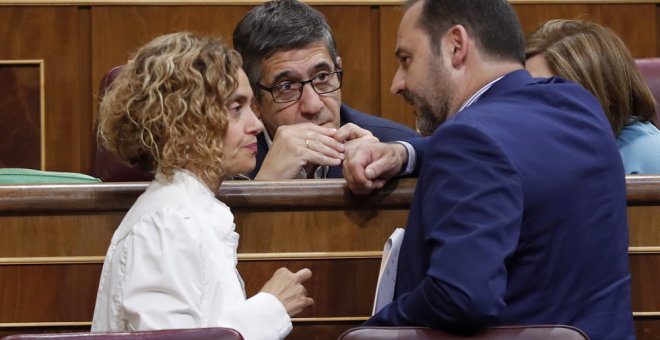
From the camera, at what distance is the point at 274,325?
1.39 m

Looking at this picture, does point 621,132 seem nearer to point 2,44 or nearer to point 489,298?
point 489,298

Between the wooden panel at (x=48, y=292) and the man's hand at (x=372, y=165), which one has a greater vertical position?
the man's hand at (x=372, y=165)

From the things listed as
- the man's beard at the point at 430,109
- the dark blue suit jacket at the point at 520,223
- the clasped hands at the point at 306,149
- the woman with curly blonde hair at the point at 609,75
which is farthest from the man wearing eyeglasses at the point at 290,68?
the dark blue suit jacket at the point at 520,223

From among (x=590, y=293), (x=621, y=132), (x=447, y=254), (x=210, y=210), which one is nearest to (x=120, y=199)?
(x=210, y=210)

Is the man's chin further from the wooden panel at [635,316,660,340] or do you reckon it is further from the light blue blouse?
the wooden panel at [635,316,660,340]

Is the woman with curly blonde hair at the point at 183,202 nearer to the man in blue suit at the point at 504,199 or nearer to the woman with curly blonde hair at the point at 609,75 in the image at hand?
the man in blue suit at the point at 504,199

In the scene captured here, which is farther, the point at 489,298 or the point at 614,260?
the point at 614,260

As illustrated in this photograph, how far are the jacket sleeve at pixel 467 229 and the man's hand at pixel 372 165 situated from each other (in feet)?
0.97

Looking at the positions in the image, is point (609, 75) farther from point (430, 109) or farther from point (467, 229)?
point (467, 229)

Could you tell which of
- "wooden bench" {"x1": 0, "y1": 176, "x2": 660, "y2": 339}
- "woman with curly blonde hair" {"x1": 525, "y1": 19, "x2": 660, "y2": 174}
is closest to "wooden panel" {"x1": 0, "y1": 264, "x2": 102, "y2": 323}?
"wooden bench" {"x1": 0, "y1": 176, "x2": 660, "y2": 339}

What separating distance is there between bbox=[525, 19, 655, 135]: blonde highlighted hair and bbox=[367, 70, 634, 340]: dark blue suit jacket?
0.64 meters

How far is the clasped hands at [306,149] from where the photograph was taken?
1.80 meters

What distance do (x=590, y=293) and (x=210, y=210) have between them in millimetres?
465

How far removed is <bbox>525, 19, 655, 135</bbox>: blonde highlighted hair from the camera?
2.03m
